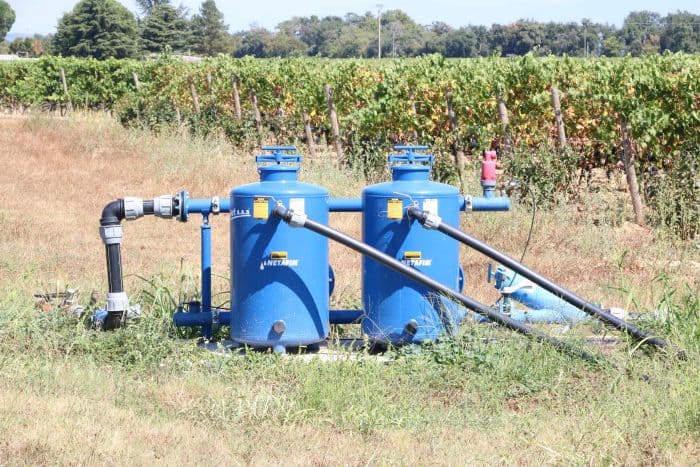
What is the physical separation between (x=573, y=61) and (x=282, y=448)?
29.1 feet

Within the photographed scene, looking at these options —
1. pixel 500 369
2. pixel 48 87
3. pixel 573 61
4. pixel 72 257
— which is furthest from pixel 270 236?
pixel 48 87

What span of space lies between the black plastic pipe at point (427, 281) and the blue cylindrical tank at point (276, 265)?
0.23m

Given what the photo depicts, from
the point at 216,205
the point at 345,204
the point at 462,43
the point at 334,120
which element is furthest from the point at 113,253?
the point at 462,43

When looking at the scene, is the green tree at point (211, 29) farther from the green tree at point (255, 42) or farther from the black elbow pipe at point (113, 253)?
the black elbow pipe at point (113, 253)

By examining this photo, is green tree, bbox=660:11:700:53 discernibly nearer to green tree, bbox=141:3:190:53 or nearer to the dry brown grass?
green tree, bbox=141:3:190:53

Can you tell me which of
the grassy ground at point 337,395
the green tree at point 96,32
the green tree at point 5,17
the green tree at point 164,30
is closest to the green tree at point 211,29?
the green tree at point 164,30

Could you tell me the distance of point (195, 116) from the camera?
771 inches

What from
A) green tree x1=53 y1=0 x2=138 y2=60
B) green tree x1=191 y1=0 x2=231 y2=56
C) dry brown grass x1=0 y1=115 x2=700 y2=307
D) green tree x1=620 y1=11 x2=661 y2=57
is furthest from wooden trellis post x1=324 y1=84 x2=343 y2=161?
green tree x1=620 y1=11 x2=661 y2=57

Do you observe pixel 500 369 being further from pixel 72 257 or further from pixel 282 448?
pixel 72 257

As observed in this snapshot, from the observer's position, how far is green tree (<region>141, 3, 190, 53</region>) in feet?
292

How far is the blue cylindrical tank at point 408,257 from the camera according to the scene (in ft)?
19.5

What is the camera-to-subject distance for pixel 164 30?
3526 inches

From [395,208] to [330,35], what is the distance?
514 feet

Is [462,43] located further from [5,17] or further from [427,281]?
[427,281]
